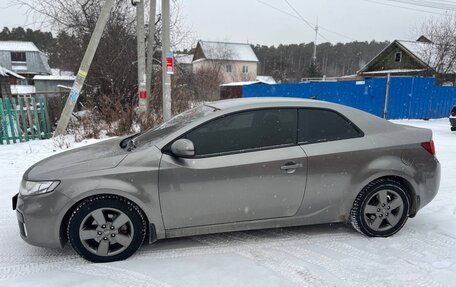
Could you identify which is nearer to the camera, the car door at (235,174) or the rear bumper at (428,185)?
the car door at (235,174)

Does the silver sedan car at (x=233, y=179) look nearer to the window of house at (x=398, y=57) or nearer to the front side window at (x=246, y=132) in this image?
the front side window at (x=246, y=132)

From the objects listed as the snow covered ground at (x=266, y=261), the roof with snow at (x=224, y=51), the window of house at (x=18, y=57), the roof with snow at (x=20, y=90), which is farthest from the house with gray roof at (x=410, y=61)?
the window of house at (x=18, y=57)

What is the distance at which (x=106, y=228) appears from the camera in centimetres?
317

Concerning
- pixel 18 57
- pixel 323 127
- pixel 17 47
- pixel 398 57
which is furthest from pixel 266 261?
pixel 17 47

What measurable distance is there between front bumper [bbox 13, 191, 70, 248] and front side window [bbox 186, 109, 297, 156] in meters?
1.28

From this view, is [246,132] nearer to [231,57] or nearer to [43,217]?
[43,217]

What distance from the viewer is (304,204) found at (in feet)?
11.6

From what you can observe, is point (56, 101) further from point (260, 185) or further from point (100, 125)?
point (260, 185)

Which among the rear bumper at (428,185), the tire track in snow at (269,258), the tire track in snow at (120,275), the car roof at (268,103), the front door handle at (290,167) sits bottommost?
the tire track in snow at (120,275)

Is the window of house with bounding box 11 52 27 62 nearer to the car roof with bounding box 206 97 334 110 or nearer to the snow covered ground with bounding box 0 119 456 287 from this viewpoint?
the snow covered ground with bounding box 0 119 456 287

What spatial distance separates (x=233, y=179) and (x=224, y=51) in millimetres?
63157

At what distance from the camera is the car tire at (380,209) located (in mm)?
3649

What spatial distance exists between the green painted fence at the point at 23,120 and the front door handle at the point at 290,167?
9.27 m

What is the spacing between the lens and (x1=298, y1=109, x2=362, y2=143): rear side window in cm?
358
